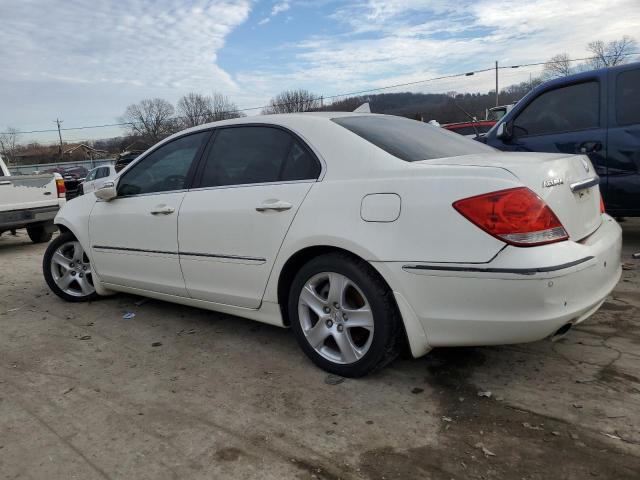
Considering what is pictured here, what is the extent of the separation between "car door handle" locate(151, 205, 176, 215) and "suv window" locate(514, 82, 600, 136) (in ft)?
13.2

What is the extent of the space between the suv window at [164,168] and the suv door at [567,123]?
362cm

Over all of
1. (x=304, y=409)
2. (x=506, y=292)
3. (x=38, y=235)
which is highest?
(x=506, y=292)

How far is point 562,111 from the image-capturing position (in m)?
5.55

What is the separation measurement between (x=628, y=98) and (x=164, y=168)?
14.5 ft

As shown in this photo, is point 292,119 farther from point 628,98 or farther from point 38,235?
point 38,235

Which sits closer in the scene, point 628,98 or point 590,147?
point 628,98

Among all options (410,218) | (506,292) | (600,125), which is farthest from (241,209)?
(600,125)

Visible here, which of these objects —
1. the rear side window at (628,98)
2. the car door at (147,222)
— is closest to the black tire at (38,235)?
the car door at (147,222)

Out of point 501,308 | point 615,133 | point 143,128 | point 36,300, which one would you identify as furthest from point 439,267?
point 143,128

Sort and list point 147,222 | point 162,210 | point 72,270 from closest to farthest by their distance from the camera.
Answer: point 162,210
point 147,222
point 72,270

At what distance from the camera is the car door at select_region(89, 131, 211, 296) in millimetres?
3795

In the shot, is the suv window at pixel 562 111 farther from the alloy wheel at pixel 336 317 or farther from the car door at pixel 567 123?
the alloy wheel at pixel 336 317

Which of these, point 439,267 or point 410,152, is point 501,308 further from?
point 410,152

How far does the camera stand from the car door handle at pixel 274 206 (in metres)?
3.07
